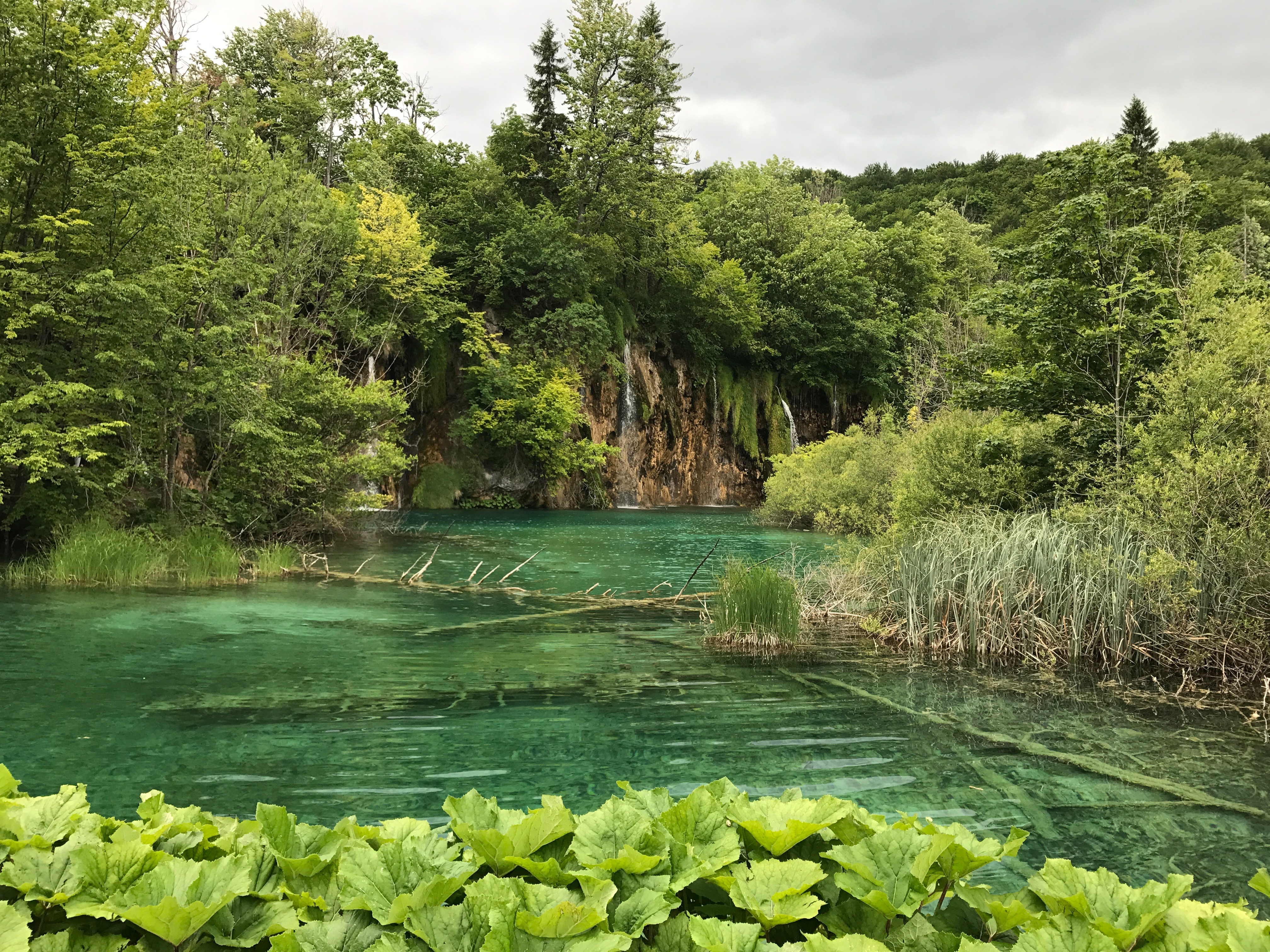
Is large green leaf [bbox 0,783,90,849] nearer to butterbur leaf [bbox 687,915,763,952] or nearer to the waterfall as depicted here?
butterbur leaf [bbox 687,915,763,952]

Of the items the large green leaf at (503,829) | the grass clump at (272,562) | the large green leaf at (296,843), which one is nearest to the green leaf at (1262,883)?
the large green leaf at (503,829)

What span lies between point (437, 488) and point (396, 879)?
92.3ft

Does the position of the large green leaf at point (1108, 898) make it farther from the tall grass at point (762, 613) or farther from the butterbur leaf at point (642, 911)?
the tall grass at point (762, 613)

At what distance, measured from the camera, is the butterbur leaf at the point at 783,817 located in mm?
1782

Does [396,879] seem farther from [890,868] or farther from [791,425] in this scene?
[791,425]

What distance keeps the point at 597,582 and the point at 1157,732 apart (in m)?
7.85

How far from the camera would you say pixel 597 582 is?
12.7 meters

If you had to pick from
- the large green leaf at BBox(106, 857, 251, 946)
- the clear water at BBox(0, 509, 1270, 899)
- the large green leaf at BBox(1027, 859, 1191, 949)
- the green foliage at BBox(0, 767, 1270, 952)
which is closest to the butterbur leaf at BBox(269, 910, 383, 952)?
the green foliage at BBox(0, 767, 1270, 952)

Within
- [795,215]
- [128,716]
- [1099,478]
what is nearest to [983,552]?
[1099,478]

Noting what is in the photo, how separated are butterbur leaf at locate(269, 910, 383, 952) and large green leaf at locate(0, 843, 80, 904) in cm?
42

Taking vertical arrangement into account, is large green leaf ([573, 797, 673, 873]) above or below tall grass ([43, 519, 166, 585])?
above

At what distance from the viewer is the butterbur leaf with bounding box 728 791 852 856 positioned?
178 cm

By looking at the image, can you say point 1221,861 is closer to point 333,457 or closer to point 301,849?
point 301,849

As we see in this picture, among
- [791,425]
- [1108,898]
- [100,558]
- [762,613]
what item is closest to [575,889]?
[1108,898]
